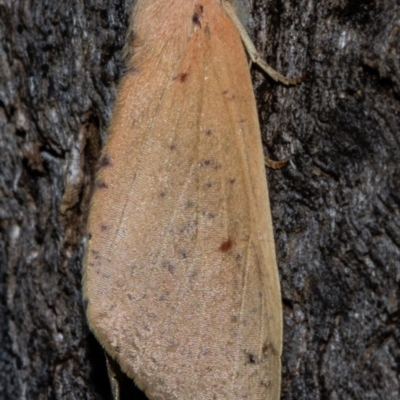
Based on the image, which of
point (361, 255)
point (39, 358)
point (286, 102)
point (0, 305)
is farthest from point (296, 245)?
point (0, 305)

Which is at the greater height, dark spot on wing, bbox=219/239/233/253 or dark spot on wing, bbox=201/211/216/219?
dark spot on wing, bbox=201/211/216/219

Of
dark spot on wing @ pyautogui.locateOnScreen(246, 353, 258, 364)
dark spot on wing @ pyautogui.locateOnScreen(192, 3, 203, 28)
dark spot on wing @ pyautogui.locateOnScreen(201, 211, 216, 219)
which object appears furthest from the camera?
dark spot on wing @ pyautogui.locateOnScreen(192, 3, 203, 28)

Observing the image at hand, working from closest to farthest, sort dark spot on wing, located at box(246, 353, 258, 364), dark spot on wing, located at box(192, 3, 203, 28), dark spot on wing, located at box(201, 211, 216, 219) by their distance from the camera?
dark spot on wing, located at box(246, 353, 258, 364), dark spot on wing, located at box(201, 211, 216, 219), dark spot on wing, located at box(192, 3, 203, 28)

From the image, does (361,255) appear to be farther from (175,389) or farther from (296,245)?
(175,389)

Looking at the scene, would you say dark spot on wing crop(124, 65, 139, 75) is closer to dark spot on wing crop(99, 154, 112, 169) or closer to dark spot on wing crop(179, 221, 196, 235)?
dark spot on wing crop(99, 154, 112, 169)

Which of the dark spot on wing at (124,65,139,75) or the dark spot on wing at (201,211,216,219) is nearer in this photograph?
the dark spot on wing at (201,211,216,219)

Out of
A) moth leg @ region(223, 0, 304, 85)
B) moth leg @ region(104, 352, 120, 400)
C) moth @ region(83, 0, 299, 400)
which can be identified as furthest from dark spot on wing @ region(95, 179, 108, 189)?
moth leg @ region(223, 0, 304, 85)

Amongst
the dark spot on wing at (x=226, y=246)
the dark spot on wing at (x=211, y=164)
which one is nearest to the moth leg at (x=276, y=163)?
the dark spot on wing at (x=211, y=164)
